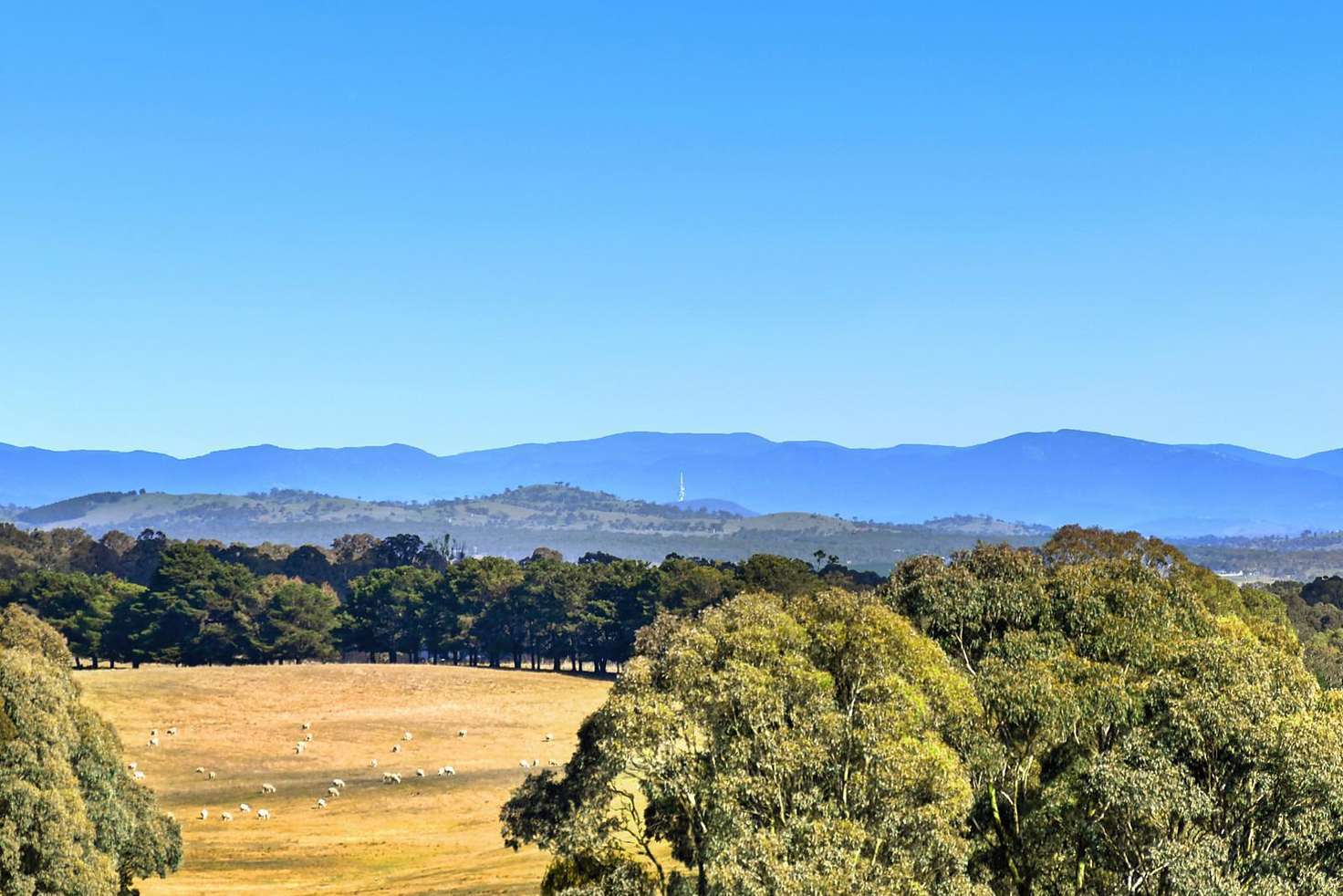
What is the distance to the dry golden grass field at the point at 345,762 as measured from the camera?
5472cm

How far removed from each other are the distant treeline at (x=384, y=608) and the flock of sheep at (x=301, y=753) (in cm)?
3381

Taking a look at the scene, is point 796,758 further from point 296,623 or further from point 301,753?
point 296,623

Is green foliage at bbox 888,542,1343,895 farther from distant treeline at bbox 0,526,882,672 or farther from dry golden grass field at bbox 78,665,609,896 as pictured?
distant treeline at bbox 0,526,882,672

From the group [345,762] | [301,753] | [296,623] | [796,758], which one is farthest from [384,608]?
[796,758]

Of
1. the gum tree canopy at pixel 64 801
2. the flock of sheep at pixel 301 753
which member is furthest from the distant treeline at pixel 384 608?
the gum tree canopy at pixel 64 801

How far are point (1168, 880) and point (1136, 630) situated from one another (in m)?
8.21

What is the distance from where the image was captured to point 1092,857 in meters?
29.9

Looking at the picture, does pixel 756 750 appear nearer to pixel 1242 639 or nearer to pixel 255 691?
pixel 1242 639

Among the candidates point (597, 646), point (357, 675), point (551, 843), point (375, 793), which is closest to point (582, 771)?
point (551, 843)

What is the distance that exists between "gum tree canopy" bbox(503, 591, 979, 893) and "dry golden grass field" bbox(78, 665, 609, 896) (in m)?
20.5

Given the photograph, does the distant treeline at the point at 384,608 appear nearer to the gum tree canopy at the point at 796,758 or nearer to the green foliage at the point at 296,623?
the green foliage at the point at 296,623

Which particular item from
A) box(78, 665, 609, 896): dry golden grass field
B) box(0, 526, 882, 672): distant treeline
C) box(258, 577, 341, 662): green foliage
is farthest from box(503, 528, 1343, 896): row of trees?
box(258, 577, 341, 662): green foliage

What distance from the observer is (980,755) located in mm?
30250

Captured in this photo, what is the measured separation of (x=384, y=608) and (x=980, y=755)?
109 metres
